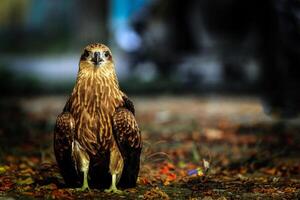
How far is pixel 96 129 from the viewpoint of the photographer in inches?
221

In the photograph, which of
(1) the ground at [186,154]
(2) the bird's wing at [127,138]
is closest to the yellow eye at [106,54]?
(2) the bird's wing at [127,138]

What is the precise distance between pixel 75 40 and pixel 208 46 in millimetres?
12948

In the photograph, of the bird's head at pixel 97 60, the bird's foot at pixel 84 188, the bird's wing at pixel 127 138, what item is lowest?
the bird's foot at pixel 84 188

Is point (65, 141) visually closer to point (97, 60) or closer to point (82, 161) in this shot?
point (82, 161)


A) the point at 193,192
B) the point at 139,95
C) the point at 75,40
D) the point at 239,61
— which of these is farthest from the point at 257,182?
the point at 75,40

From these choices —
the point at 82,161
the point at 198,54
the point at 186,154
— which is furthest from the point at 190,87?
the point at 82,161

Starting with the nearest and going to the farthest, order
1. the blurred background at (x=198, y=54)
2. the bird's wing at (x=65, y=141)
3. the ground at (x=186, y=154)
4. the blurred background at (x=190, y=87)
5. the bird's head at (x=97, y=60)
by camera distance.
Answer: the bird's wing at (x=65, y=141) → the bird's head at (x=97, y=60) → the ground at (x=186, y=154) → the blurred background at (x=190, y=87) → the blurred background at (x=198, y=54)

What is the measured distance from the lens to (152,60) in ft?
66.5

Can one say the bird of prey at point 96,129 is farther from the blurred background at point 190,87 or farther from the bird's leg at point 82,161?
the blurred background at point 190,87

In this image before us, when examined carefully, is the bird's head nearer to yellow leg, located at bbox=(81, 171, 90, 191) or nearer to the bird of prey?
the bird of prey

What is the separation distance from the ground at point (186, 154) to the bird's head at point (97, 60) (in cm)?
87

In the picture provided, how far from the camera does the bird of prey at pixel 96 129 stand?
562 cm

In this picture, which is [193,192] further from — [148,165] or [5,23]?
[5,23]

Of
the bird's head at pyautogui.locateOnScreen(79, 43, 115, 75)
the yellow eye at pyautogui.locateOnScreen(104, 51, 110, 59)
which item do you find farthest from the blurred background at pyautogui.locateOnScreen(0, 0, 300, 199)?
the yellow eye at pyautogui.locateOnScreen(104, 51, 110, 59)
